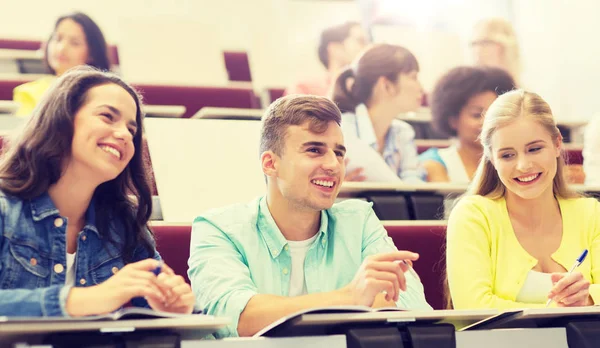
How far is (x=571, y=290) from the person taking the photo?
747 mm

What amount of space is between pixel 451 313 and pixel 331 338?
9 cm

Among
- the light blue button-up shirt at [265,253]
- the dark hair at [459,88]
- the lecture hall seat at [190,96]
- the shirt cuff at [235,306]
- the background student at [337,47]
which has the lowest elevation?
the shirt cuff at [235,306]

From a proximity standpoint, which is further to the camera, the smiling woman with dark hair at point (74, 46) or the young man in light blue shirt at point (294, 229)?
the smiling woman with dark hair at point (74, 46)

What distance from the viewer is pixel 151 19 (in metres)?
1.83

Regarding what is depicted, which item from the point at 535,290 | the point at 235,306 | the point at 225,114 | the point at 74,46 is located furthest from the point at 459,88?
the point at 235,306

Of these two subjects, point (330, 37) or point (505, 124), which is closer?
point (505, 124)

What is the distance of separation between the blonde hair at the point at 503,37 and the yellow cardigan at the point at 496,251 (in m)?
1.02

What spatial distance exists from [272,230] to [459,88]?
720 millimetres

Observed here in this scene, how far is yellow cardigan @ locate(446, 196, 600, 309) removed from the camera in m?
0.85

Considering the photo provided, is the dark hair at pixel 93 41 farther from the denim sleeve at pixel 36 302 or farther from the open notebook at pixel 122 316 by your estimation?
the open notebook at pixel 122 316

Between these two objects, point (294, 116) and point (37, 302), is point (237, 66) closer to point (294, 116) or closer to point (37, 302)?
point (294, 116)

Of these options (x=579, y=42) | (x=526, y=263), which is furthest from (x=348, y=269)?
(x=579, y=42)

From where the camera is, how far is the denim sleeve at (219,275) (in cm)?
73

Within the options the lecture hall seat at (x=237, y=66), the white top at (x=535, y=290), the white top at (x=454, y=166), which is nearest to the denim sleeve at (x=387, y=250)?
the white top at (x=535, y=290)
